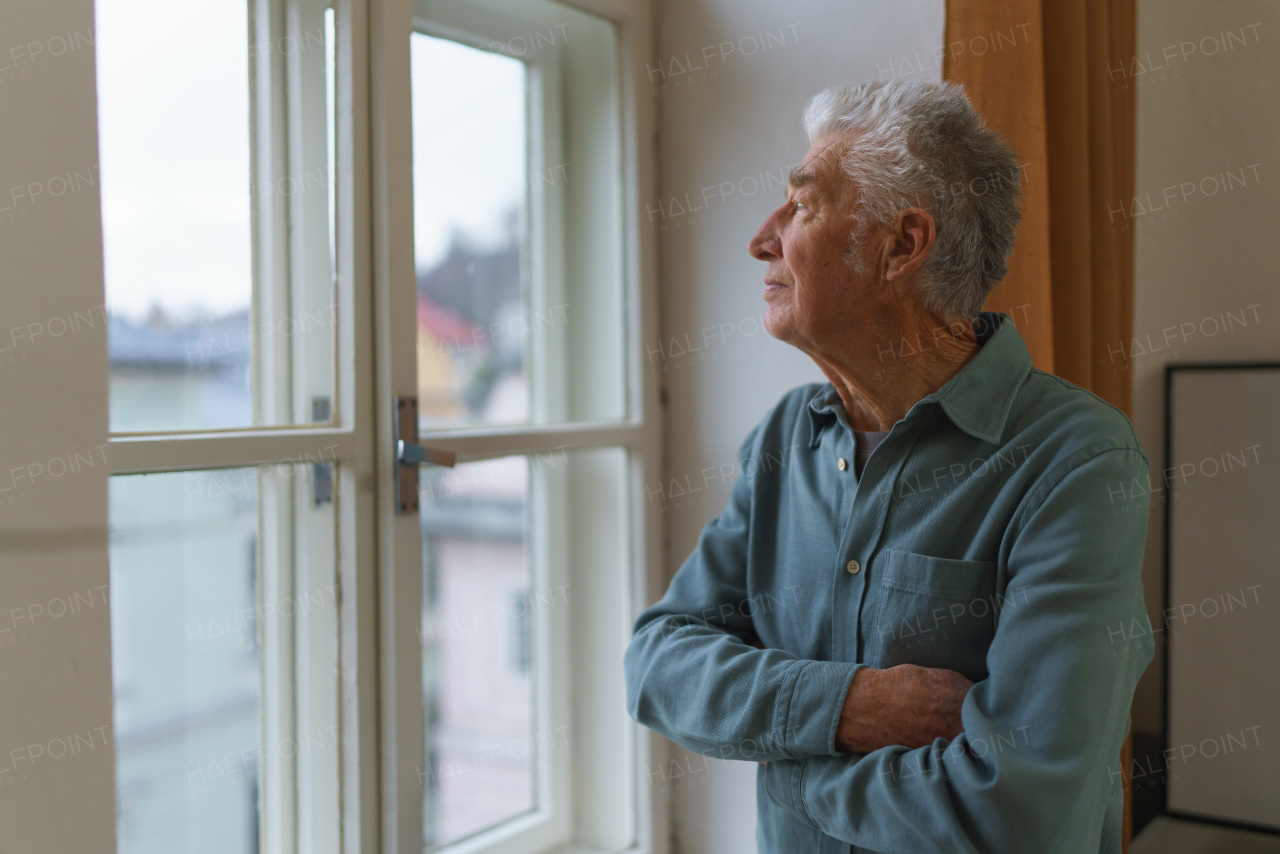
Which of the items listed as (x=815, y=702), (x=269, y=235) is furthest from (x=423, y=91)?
(x=815, y=702)

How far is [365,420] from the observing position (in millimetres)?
1271

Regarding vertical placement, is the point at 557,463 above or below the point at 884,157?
below

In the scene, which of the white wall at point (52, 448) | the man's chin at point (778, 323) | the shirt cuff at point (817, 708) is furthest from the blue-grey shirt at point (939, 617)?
the white wall at point (52, 448)

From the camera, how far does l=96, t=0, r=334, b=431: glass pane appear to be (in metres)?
1.10

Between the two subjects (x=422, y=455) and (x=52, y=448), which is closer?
(x=52, y=448)

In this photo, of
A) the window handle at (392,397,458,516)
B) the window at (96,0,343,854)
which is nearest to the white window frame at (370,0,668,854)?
the window handle at (392,397,458,516)

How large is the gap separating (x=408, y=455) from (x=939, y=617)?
0.73m

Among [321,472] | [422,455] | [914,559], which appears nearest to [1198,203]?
[914,559]

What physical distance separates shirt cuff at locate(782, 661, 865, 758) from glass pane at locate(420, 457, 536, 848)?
2.09ft

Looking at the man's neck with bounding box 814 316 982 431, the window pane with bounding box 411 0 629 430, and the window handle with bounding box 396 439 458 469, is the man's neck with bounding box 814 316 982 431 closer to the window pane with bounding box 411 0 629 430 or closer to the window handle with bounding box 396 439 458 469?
the window handle with bounding box 396 439 458 469

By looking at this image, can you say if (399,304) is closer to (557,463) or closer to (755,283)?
(557,463)

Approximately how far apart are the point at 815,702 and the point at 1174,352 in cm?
115

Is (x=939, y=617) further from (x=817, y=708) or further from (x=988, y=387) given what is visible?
(x=988, y=387)

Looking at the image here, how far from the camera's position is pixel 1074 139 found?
1428 millimetres
